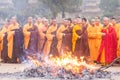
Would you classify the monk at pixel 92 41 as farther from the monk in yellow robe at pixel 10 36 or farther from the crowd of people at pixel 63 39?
the monk in yellow robe at pixel 10 36

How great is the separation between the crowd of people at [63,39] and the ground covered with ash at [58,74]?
3033 mm

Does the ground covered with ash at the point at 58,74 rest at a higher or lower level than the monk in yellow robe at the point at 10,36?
lower

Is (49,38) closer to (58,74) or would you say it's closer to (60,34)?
(60,34)

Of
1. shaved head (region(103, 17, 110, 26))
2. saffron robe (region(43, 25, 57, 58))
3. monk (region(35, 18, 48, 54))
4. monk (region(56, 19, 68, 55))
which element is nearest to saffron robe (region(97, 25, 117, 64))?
shaved head (region(103, 17, 110, 26))

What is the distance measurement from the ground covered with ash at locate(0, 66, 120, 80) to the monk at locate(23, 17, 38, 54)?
3.72 metres

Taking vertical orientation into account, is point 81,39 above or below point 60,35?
below

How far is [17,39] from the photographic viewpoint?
55.4 feet

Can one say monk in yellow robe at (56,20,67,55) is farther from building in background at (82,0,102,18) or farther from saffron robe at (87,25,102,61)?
building in background at (82,0,102,18)

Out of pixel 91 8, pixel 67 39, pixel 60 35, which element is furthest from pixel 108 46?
pixel 91 8

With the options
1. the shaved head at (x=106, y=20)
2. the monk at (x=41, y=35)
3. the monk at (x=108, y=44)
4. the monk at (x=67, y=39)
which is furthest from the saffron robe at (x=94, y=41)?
the monk at (x=41, y=35)

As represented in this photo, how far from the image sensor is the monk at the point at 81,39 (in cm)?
1593

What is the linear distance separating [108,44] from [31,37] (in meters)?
2.94

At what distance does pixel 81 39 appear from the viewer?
1595cm

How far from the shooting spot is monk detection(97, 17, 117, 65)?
1580 centimetres
